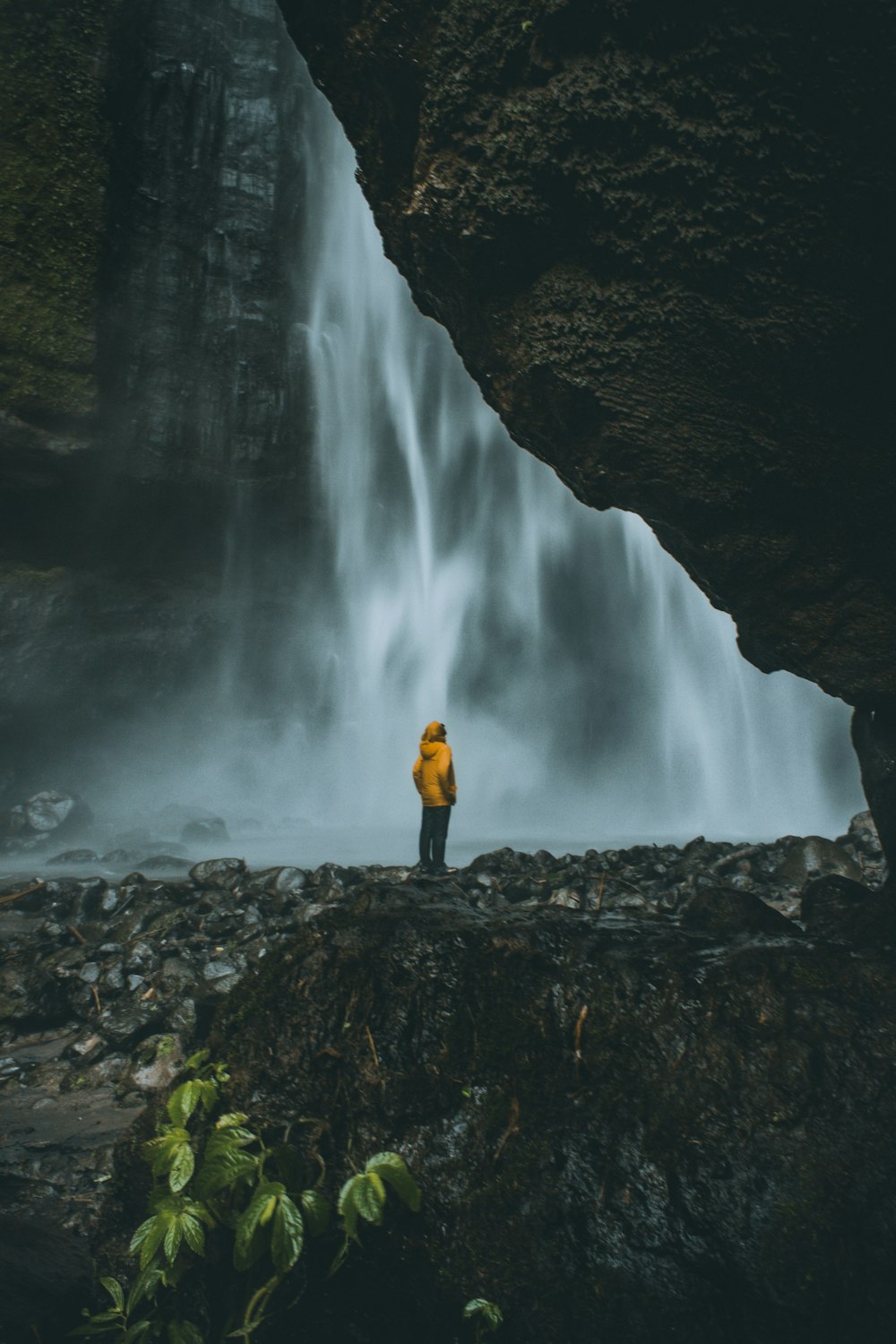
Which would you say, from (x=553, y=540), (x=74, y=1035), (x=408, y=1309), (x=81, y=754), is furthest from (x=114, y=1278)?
(x=553, y=540)

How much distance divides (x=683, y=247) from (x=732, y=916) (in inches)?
110

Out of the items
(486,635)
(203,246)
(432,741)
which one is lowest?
(432,741)

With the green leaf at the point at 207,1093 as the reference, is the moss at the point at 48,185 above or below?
above

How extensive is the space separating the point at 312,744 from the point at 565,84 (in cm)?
2491

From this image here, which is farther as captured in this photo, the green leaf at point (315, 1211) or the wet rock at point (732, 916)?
the wet rock at point (732, 916)

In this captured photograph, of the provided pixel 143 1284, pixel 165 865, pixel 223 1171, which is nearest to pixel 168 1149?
pixel 223 1171

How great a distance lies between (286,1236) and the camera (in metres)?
2.04

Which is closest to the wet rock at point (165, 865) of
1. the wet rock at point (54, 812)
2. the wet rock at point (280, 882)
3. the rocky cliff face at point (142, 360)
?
the wet rock at point (280, 882)

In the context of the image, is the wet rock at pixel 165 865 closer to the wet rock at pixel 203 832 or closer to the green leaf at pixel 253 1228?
the wet rock at pixel 203 832

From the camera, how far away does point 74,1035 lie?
5309mm

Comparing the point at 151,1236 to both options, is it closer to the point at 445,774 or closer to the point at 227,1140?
the point at 227,1140

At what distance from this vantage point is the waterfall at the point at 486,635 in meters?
25.3

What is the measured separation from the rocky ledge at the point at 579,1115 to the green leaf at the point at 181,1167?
32cm

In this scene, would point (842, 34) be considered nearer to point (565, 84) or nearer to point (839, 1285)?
point (565, 84)
